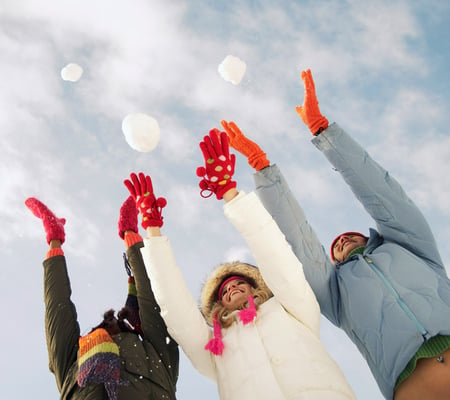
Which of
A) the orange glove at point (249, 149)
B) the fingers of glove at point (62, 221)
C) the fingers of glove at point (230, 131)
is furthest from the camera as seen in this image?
the fingers of glove at point (62, 221)

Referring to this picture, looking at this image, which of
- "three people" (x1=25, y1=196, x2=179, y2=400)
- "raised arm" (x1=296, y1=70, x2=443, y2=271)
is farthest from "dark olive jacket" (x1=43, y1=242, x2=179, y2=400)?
"raised arm" (x1=296, y1=70, x2=443, y2=271)

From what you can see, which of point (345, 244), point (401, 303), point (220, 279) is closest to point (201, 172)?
point (220, 279)

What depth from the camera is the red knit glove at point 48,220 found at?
5094 millimetres

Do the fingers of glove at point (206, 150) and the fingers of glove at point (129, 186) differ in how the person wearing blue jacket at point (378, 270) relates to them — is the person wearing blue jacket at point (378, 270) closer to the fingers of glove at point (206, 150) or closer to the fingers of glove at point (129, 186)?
the fingers of glove at point (206, 150)

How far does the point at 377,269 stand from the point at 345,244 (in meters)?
1.00

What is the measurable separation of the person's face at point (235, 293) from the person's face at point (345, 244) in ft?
4.02

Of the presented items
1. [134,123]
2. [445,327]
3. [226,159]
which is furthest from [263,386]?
[134,123]

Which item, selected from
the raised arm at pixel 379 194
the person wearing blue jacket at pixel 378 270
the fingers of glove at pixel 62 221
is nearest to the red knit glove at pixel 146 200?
the person wearing blue jacket at pixel 378 270

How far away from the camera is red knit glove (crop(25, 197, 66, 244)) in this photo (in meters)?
5.09

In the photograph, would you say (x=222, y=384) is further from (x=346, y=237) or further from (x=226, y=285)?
(x=346, y=237)

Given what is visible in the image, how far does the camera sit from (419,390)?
12.2ft

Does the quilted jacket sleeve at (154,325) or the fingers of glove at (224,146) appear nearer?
the fingers of glove at (224,146)

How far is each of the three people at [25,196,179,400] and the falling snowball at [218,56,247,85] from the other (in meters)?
2.48

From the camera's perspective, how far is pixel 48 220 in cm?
534
